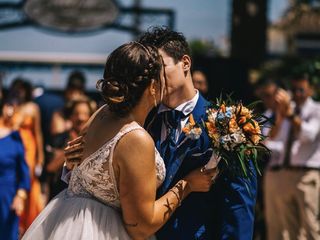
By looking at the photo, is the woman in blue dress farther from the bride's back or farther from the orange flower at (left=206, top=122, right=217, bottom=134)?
the orange flower at (left=206, top=122, right=217, bottom=134)

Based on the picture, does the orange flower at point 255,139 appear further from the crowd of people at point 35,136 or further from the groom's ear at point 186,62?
the crowd of people at point 35,136

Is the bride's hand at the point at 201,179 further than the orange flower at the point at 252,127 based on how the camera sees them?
No

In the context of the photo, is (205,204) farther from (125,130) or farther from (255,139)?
(125,130)

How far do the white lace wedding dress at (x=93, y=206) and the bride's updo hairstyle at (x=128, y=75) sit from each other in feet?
0.38

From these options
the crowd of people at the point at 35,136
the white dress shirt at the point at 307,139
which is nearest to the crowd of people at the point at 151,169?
the crowd of people at the point at 35,136

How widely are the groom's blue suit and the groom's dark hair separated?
41 cm

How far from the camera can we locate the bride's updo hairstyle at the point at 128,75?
11.9 feet

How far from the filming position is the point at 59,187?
20.2 feet

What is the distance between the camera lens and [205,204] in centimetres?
395

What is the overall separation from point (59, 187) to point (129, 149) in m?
2.72

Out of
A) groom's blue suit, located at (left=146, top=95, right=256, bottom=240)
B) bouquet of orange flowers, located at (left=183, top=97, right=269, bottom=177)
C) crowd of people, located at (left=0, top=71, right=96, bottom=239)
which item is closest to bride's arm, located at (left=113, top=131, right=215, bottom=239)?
groom's blue suit, located at (left=146, top=95, right=256, bottom=240)

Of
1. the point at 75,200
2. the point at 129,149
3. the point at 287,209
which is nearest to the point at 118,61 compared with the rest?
the point at 129,149

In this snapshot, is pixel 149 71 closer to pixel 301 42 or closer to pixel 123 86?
pixel 123 86

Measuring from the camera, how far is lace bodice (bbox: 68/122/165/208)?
3.62m
